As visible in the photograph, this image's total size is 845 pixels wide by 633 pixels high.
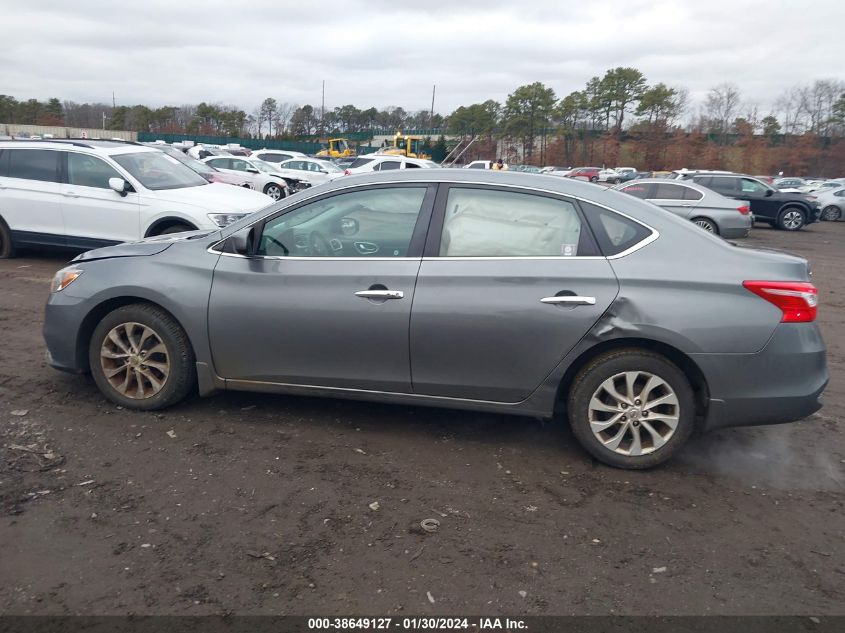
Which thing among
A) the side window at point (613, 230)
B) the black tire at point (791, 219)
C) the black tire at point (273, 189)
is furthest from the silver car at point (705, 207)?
the side window at point (613, 230)

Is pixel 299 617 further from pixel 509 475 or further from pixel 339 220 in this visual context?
pixel 339 220

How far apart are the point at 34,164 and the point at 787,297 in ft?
31.6

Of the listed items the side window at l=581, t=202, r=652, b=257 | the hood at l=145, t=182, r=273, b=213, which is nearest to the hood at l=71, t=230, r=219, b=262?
the side window at l=581, t=202, r=652, b=257

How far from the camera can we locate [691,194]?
16328mm

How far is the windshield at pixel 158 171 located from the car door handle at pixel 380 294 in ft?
20.3

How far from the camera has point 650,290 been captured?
383 centimetres

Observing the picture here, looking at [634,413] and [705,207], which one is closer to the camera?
[634,413]

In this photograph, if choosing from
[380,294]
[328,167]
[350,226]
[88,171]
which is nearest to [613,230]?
[380,294]

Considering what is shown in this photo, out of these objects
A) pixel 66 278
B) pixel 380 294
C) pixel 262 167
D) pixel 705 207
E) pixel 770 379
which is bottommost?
pixel 770 379

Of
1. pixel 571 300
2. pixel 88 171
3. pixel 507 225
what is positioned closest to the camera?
pixel 571 300

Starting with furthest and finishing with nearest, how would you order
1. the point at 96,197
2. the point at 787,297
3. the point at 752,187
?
the point at 752,187
the point at 96,197
the point at 787,297

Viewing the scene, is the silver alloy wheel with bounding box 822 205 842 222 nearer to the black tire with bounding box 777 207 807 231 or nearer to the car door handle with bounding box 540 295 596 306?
the black tire with bounding box 777 207 807 231

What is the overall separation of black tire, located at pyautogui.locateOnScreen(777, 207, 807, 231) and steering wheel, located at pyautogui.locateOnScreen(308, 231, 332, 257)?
20.6 metres

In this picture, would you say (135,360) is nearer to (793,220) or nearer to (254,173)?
(254,173)
